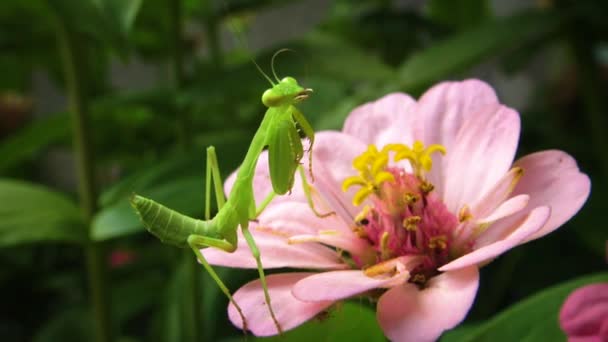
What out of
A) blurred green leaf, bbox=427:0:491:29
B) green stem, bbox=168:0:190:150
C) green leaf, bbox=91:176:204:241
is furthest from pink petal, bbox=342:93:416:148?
blurred green leaf, bbox=427:0:491:29

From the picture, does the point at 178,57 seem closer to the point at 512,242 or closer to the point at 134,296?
the point at 134,296

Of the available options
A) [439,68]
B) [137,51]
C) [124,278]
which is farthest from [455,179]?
[137,51]

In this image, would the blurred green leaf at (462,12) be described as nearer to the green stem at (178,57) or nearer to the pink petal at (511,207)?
the green stem at (178,57)

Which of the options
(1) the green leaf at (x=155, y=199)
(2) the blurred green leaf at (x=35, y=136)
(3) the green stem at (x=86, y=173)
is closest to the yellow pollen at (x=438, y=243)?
(1) the green leaf at (x=155, y=199)

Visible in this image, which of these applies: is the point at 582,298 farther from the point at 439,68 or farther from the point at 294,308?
the point at 439,68

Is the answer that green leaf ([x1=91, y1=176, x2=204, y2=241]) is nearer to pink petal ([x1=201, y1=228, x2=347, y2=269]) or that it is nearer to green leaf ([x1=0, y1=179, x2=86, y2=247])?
green leaf ([x1=0, y1=179, x2=86, y2=247])

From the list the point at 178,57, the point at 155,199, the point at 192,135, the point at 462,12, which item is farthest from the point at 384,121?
the point at 462,12
